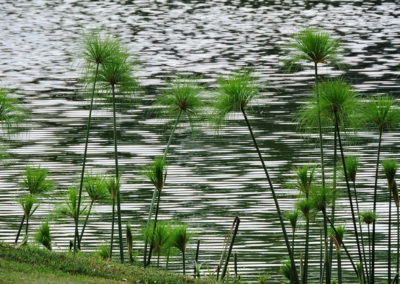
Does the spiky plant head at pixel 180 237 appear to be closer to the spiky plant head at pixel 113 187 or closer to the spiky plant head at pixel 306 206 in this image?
the spiky plant head at pixel 113 187

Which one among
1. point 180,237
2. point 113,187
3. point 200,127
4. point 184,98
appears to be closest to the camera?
point 180,237

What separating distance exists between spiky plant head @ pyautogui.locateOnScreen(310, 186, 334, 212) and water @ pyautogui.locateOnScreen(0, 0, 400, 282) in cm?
282

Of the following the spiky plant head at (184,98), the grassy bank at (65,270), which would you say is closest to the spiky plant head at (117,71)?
the spiky plant head at (184,98)

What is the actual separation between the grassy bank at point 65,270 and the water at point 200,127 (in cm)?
268

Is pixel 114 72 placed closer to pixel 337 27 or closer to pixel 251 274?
pixel 251 274

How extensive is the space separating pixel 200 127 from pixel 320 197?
979 centimetres

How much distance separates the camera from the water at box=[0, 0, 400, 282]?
1477 cm

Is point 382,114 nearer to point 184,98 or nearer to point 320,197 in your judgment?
point 320,197

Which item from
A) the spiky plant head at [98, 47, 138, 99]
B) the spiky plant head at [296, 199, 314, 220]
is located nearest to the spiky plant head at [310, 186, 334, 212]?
the spiky plant head at [296, 199, 314, 220]

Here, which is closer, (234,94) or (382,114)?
(234,94)

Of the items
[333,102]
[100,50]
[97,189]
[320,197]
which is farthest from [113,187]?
[333,102]

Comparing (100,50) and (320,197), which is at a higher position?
(100,50)

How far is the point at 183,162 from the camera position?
1916cm

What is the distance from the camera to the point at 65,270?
30.5ft
